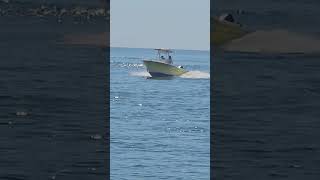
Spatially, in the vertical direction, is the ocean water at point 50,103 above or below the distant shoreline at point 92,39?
below

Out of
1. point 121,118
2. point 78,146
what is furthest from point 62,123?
point 121,118

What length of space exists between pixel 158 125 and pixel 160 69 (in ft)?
3.28

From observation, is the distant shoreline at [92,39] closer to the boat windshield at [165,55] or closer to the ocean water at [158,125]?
the ocean water at [158,125]

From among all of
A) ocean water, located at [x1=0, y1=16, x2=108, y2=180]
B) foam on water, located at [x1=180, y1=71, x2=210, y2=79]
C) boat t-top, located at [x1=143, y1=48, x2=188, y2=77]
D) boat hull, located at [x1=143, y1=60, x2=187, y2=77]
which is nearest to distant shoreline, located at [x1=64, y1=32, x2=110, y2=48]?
ocean water, located at [x1=0, y1=16, x2=108, y2=180]

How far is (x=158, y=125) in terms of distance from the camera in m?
5.12

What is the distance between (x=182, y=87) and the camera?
559 centimetres

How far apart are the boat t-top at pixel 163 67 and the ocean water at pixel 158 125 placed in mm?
294

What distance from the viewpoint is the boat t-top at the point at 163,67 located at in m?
5.78

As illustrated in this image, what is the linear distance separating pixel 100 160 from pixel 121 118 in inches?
20.2

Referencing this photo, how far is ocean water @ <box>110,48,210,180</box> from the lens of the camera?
16.3 ft

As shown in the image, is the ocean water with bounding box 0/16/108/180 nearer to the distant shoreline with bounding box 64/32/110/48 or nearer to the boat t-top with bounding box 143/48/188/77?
the distant shoreline with bounding box 64/32/110/48
